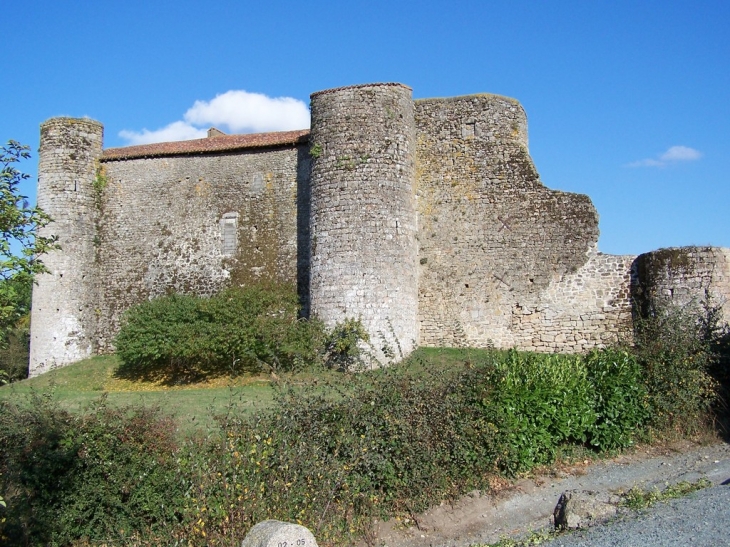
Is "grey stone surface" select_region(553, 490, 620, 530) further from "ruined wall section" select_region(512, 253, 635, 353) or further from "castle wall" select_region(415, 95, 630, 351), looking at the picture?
"castle wall" select_region(415, 95, 630, 351)

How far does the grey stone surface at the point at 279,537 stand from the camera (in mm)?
7176

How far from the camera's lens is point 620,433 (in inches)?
456

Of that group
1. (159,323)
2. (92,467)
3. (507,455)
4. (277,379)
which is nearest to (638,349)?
(507,455)

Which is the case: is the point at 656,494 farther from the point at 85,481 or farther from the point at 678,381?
the point at 85,481

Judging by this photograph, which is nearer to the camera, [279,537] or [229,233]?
[279,537]

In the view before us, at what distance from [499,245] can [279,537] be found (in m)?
12.9

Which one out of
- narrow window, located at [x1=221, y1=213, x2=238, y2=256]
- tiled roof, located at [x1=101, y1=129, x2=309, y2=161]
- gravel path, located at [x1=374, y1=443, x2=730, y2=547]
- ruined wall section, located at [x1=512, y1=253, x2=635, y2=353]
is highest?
tiled roof, located at [x1=101, y1=129, x2=309, y2=161]

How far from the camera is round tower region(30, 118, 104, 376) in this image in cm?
2119

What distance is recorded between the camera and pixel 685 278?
1633cm

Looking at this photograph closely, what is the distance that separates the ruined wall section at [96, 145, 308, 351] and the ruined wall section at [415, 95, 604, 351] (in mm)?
4031

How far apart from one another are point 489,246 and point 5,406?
1271 centimetres

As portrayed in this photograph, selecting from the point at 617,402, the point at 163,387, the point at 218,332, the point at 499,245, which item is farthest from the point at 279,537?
the point at 499,245

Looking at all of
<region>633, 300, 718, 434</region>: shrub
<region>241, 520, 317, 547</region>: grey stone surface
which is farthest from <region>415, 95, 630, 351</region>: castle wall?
<region>241, 520, 317, 547</region>: grey stone surface

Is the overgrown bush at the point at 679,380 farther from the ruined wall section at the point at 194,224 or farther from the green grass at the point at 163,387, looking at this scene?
the ruined wall section at the point at 194,224
